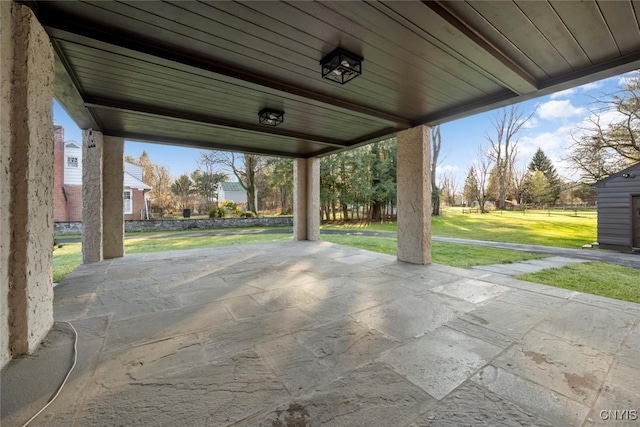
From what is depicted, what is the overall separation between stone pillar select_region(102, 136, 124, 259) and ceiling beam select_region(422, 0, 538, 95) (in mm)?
5904

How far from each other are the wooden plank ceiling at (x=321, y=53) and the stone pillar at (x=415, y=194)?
0.66 m

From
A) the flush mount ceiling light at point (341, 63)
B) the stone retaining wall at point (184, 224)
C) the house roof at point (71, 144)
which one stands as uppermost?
the house roof at point (71, 144)

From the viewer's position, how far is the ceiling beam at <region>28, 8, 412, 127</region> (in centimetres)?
195

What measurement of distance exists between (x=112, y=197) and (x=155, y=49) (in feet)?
13.1

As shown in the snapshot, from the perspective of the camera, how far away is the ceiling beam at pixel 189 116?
3.43 m

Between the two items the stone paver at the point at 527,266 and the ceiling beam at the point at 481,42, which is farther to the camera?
the stone paver at the point at 527,266

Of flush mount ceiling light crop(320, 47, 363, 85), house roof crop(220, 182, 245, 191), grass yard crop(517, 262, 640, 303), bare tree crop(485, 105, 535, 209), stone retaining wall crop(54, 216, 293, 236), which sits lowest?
grass yard crop(517, 262, 640, 303)

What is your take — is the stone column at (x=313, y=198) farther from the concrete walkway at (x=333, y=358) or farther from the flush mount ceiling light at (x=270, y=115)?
the concrete walkway at (x=333, y=358)

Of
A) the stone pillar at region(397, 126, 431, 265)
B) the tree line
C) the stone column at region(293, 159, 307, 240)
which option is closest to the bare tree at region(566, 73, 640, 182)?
the tree line

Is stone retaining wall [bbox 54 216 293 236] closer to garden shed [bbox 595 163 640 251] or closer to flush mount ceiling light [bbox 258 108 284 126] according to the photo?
flush mount ceiling light [bbox 258 108 284 126]

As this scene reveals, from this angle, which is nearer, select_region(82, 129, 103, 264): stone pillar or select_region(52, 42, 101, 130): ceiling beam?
select_region(52, 42, 101, 130): ceiling beam

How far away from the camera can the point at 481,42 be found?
217cm

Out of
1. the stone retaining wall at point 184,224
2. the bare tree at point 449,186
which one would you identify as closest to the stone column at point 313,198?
the stone retaining wall at point 184,224

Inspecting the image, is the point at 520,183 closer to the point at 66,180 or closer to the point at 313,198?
the point at 313,198
